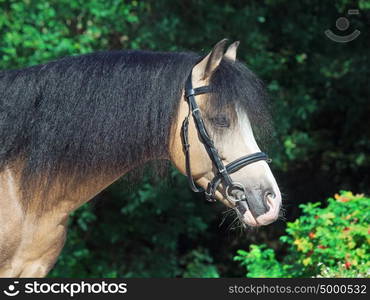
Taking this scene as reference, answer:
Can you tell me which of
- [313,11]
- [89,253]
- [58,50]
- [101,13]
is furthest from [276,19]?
[89,253]

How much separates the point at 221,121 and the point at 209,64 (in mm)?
260

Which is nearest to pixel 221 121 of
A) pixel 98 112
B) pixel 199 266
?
pixel 98 112

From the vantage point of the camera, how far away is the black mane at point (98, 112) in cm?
271

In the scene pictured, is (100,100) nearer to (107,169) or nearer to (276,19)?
(107,169)

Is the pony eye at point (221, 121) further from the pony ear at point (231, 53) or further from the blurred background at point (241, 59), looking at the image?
the blurred background at point (241, 59)

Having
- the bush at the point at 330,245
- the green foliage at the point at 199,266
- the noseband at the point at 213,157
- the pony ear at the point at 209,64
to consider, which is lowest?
the green foliage at the point at 199,266

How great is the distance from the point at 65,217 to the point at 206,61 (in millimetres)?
980

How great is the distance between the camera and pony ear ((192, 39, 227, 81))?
2.65 m

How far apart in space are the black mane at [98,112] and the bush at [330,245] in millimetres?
1301

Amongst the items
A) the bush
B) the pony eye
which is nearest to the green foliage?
the bush

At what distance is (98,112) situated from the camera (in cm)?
272

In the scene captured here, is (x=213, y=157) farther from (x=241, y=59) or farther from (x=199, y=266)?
(x=199, y=266)

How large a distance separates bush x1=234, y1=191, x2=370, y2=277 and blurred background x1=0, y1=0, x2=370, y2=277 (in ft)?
4.20

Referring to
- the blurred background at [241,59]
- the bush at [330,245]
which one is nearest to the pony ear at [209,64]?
the bush at [330,245]
